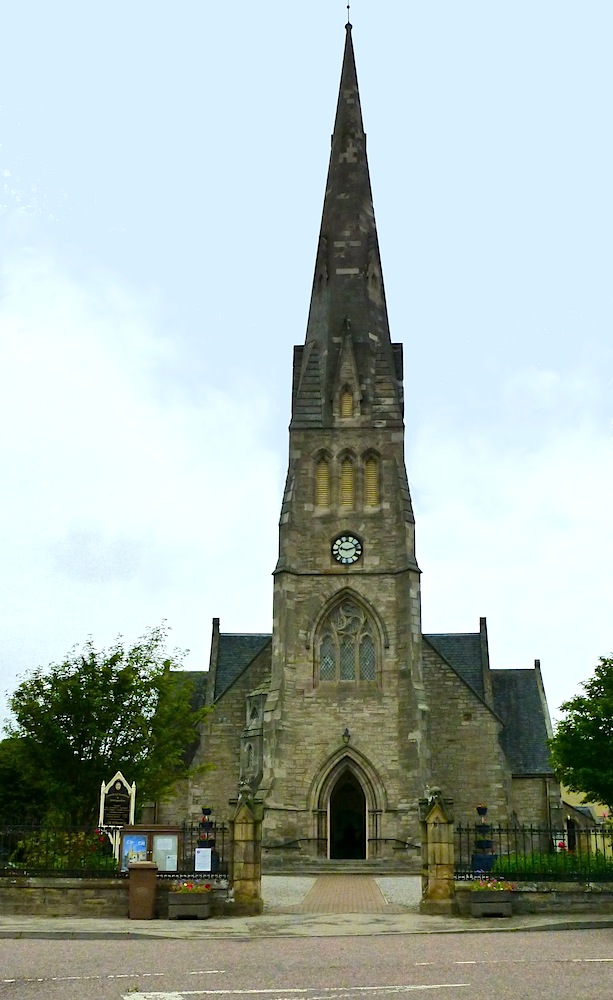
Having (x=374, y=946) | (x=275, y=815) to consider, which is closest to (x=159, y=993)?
(x=374, y=946)

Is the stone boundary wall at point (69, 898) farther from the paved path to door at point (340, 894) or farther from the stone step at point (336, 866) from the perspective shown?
the stone step at point (336, 866)

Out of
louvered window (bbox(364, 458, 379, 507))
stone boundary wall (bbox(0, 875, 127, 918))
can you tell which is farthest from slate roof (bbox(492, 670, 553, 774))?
stone boundary wall (bbox(0, 875, 127, 918))

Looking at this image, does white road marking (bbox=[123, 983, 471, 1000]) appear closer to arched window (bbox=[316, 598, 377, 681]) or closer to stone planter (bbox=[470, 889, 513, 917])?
stone planter (bbox=[470, 889, 513, 917])

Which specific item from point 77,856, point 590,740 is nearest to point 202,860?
point 77,856

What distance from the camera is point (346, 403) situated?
43.8 meters

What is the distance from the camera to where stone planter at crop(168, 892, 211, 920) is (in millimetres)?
19047

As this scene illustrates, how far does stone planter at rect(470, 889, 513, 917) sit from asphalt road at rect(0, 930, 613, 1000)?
127 inches

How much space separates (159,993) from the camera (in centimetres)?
1026

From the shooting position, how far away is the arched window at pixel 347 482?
42312 millimetres

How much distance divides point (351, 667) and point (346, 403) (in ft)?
35.6

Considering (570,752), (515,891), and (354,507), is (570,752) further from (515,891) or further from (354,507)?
(354,507)

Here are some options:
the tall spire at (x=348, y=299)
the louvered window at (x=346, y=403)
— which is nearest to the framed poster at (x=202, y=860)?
the tall spire at (x=348, y=299)

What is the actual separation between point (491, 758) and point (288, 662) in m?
9.42

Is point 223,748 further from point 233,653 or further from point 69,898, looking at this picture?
point 69,898
